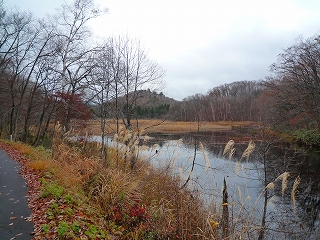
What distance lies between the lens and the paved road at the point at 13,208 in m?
3.57

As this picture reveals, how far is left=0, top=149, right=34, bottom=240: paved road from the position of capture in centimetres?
357

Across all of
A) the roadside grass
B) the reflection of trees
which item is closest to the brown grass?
the reflection of trees

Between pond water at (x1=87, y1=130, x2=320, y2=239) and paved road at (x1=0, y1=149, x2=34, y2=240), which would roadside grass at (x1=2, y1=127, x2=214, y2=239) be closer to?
paved road at (x1=0, y1=149, x2=34, y2=240)

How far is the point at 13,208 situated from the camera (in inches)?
172

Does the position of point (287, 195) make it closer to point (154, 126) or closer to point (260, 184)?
point (260, 184)

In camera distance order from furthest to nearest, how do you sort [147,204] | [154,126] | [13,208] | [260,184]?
[154,126]
[260,184]
[147,204]
[13,208]

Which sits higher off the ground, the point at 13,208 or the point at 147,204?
the point at 13,208

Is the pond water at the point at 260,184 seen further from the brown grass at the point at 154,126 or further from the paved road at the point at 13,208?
the paved road at the point at 13,208

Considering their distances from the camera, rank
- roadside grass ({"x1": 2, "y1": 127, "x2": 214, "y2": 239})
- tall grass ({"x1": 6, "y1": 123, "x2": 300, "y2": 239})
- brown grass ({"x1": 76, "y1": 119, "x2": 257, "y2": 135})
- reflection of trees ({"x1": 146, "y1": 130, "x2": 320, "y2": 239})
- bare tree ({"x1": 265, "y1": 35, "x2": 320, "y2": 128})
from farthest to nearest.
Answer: bare tree ({"x1": 265, "y1": 35, "x2": 320, "y2": 128}) < brown grass ({"x1": 76, "y1": 119, "x2": 257, "y2": 135}) < reflection of trees ({"x1": 146, "y1": 130, "x2": 320, "y2": 239}) < tall grass ({"x1": 6, "y1": 123, "x2": 300, "y2": 239}) < roadside grass ({"x1": 2, "y1": 127, "x2": 214, "y2": 239})

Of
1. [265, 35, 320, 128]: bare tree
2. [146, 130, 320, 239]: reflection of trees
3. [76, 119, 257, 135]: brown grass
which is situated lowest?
[146, 130, 320, 239]: reflection of trees

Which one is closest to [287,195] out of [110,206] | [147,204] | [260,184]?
[260,184]

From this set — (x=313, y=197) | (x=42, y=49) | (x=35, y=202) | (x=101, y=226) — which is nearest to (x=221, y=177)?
(x=313, y=197)

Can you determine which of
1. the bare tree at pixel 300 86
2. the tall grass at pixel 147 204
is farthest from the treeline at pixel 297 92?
the tall grass at pixel 147 204

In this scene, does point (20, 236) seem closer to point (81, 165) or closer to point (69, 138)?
point (81, 165)
